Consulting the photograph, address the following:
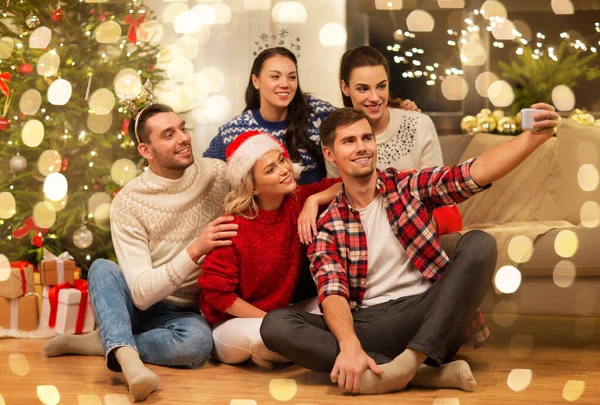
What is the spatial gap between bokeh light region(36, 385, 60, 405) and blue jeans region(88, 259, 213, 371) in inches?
7.1

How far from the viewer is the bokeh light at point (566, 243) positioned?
2588 mm

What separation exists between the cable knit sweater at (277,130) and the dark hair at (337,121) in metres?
0.43

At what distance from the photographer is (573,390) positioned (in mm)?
2102

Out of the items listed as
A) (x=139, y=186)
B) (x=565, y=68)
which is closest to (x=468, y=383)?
(x=139, y=186)

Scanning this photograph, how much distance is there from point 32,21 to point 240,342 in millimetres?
1806

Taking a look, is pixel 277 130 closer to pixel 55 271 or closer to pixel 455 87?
pixel 55 271

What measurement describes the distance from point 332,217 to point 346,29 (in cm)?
246

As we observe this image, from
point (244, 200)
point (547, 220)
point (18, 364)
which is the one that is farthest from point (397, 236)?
point (18, 364)

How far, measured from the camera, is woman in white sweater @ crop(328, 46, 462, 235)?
2.60 metres

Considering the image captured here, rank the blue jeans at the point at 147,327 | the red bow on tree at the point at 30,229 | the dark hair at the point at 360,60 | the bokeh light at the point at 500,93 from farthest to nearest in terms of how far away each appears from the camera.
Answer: the bokeh light at the point at 500,93
the red bow on tree at the point at 30,229
the dark hair at the point at 360,60
the blue jeans at the point at 147,327

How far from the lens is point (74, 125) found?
343 centimetres

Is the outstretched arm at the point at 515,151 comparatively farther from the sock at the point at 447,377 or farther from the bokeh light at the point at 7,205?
the bokeh light at the point at 7,205

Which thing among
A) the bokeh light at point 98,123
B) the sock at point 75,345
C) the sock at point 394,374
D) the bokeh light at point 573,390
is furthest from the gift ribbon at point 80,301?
the bokeh light at point 573,390

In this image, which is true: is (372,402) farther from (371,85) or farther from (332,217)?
(371,85)
